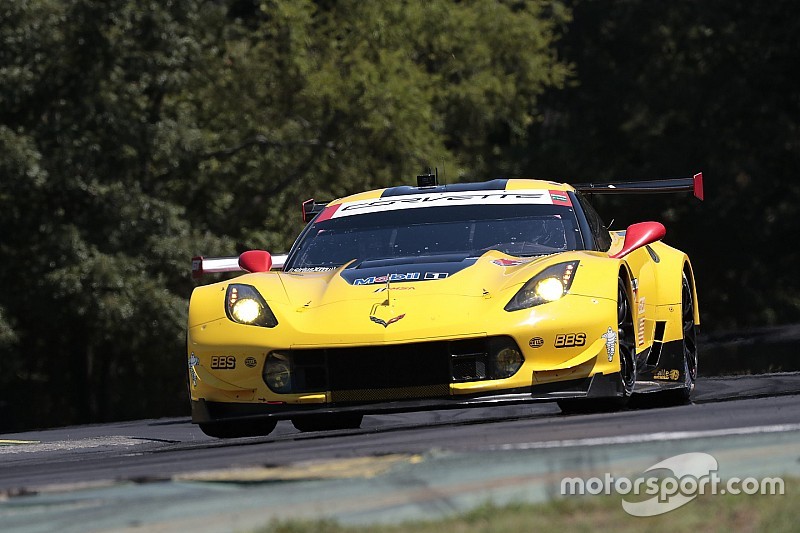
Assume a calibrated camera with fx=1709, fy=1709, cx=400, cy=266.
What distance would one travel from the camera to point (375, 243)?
959 centimetres

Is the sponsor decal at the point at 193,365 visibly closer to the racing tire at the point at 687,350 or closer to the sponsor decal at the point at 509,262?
the sponsor decal at the point at 509,262

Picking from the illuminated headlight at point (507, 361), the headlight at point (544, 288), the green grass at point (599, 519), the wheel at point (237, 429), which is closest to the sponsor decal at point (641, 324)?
the headlight at point (544, 288)

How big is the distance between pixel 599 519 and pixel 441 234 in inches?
200

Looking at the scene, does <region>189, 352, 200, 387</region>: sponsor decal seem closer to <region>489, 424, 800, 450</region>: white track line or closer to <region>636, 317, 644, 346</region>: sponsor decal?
<region>636, 317, 644, 346</region>: sponsor decal

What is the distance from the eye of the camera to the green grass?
4367mm

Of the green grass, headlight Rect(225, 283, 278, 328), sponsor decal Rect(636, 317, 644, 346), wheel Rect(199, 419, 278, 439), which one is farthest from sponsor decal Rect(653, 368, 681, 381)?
Answer: the green grass

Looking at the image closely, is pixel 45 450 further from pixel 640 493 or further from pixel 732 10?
pixel 732 10

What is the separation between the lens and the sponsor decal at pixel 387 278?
27.8 ft

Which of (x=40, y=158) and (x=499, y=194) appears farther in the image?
(x=40, y=158)

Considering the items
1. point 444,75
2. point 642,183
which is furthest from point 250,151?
point 642,183

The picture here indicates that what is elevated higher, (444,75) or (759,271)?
(444,75)

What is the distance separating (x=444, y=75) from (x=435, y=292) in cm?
2990

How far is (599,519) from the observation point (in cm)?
450

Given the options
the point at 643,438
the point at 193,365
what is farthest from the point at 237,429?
the point at 643,438
